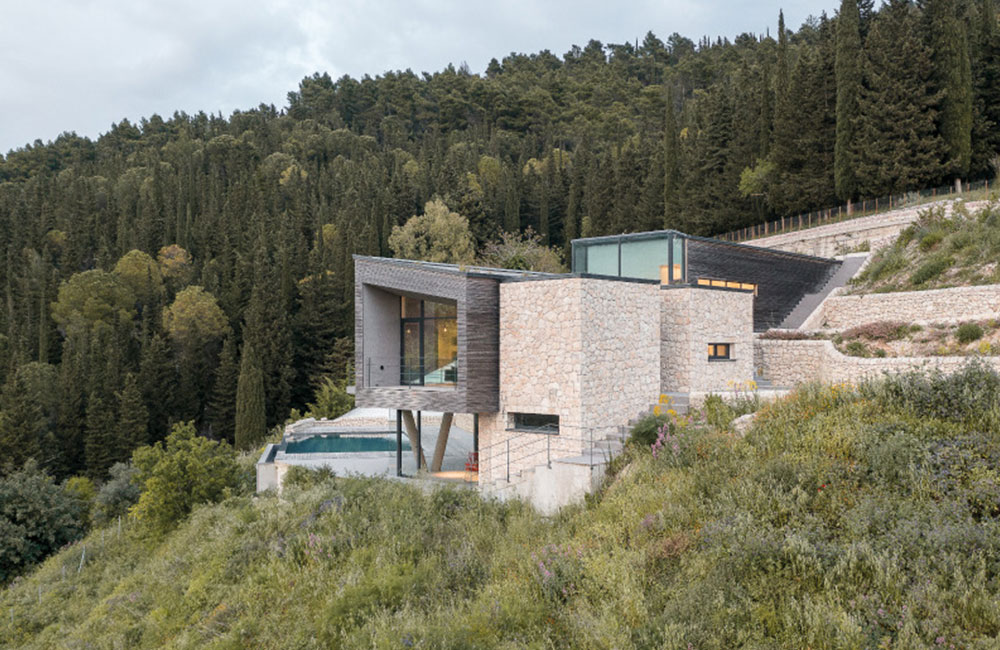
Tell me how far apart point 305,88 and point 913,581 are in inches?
5599

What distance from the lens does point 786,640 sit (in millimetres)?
6309

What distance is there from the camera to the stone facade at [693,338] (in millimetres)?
17516

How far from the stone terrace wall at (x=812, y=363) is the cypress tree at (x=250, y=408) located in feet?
92.5

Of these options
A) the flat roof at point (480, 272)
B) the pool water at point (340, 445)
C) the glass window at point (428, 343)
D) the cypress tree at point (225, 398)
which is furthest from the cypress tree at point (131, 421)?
the flat roof at point (480, 272)

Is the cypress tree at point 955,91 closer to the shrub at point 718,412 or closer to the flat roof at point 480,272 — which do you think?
the shrub at point 718,412

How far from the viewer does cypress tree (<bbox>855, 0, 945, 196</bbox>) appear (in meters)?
30.9

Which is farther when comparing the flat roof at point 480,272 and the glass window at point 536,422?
the flat roof at point 480,272

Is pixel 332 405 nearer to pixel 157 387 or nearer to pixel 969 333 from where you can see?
pixel 157 387

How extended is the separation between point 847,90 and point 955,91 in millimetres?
4404

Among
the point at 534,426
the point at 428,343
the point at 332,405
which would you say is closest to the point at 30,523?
the point at 332,405

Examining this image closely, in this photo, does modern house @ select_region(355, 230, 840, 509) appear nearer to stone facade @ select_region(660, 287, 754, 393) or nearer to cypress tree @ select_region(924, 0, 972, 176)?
stone facade @ select_region(660, 287, 754, 393)

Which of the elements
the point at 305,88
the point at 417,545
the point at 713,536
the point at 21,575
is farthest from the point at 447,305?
the point at 305,88

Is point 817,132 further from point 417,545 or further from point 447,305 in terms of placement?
point 417,545

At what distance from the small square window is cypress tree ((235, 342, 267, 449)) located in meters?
28.6
